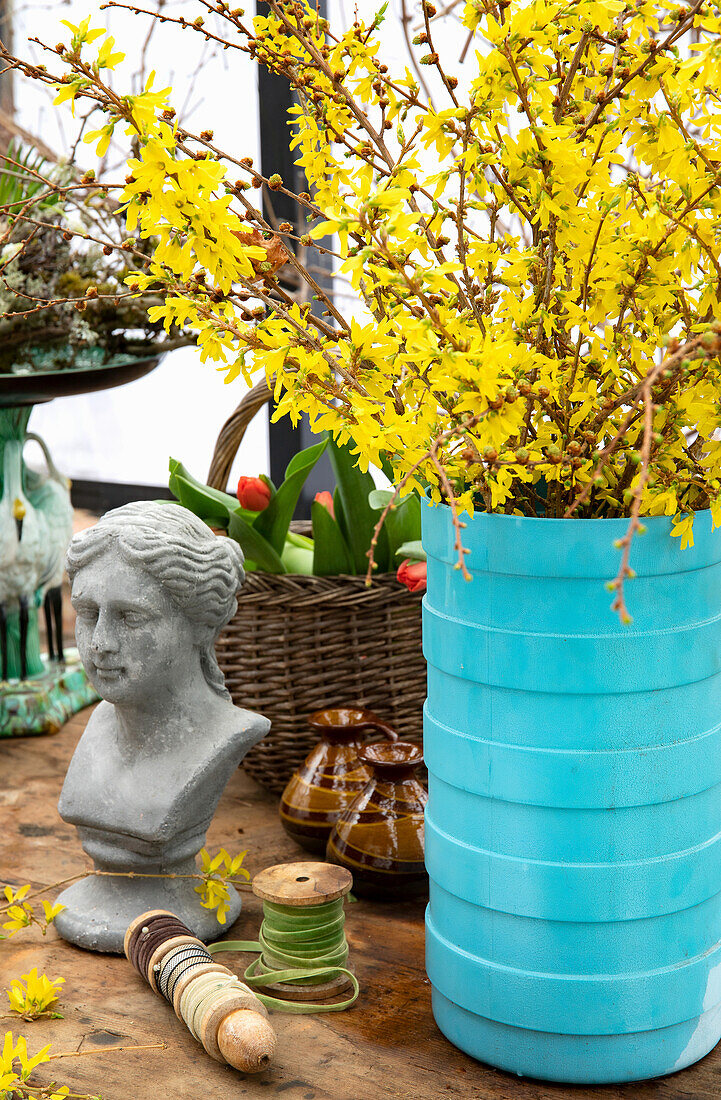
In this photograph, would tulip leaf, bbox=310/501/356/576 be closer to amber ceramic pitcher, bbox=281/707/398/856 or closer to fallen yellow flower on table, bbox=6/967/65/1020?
amber ceramic pitcher, bbox=281/707/398/856

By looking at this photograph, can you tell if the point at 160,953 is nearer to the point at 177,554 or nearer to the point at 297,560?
the point at 177,554

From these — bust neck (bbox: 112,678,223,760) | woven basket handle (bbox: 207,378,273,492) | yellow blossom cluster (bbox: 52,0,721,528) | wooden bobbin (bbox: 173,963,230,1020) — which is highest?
yellow blossom cluster (bbox: 52,0,721,528)

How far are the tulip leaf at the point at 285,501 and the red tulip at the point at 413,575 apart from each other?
4.5 inches

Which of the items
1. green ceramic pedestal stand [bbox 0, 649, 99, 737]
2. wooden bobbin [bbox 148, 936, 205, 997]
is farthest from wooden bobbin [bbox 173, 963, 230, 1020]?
green ceramic pedestal stand [bbox 0, 649, 99, 737]

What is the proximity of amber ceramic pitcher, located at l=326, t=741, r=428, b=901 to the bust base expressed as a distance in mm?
107

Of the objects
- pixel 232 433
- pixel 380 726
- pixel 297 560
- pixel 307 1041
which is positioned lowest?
pixel 307 1041

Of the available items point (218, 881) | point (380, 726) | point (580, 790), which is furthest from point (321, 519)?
point (580, 790)

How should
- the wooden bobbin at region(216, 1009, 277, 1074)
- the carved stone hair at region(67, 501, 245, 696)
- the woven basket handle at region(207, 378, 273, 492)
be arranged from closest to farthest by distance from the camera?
the wooden bobbin at region(216, 1009, 277, 1074)
the carved stone hair at region(67, 501, 245, 696)
the woven basket handle at region(207, 378, 273, 492)

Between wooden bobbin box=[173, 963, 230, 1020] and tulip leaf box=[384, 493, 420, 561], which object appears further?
tulip leaf box=[384, 493, 420, 561]

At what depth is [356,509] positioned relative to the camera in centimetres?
97

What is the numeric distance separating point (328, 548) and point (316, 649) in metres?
0.09

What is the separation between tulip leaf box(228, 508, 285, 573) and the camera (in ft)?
3.16

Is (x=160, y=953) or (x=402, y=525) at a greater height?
(x=402, y=525)

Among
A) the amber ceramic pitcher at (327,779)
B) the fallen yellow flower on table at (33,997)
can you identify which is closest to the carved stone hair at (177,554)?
the amber ceramic pitcher at (327,779)
